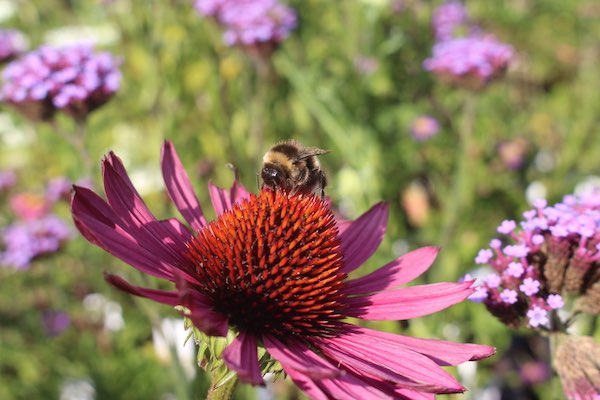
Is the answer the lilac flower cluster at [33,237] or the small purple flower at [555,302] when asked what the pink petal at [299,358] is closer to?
the small purple flower at [555,302]

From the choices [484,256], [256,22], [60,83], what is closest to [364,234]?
[484,256]

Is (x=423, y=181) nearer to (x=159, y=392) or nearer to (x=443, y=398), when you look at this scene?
(x=159, y=392)

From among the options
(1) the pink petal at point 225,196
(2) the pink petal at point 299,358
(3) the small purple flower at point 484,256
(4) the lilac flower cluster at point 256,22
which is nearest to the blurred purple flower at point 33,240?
(4) the lilac flower cluster at point 256,22

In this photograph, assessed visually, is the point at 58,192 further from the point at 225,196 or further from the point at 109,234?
the point at 109,234

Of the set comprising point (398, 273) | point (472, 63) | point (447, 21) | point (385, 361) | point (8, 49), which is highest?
point (447, 21)

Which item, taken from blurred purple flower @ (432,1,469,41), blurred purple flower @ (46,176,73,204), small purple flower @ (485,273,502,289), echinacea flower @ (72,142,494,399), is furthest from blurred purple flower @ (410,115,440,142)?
small purple flower @ (485,273,502,289)

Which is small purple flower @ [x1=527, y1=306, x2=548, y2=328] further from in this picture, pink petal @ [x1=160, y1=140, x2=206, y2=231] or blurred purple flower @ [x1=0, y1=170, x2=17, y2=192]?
blurred purple flower @ [x1=0, y1=170, x2=17, y2=192]
